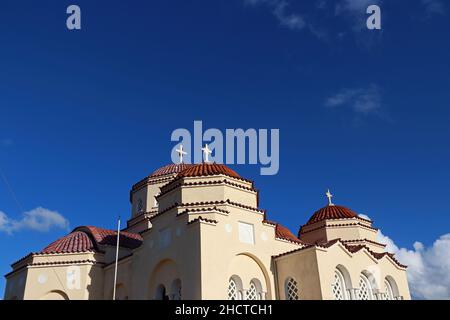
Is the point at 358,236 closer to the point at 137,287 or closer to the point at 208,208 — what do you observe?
the point at 208,208

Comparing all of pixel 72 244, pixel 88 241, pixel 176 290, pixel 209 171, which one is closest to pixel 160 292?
pixel 176 290

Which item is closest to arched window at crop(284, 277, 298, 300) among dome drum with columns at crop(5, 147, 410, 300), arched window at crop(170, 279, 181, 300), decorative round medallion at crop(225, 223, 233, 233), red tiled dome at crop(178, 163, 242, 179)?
dome drum with columns at crop(5, 147, 410, 300)

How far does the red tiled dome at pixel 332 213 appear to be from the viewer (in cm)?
2977

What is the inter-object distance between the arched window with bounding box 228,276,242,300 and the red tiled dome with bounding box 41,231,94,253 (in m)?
10.4

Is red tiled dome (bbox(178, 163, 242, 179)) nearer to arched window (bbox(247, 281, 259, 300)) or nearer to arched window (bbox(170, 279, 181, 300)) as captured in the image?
arched window (bbox(170, 279, 181, 300))

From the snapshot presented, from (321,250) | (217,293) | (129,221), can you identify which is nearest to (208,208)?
(217,293)

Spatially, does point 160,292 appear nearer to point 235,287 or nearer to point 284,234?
point 235,287

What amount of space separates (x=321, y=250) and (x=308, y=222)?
33.5 feet

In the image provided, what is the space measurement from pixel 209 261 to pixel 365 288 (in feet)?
29.3

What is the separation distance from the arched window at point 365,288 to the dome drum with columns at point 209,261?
0.18 ft

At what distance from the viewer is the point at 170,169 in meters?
33.6

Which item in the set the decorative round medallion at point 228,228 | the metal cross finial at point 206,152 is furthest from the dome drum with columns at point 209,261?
the metal cross finial at point 206,152

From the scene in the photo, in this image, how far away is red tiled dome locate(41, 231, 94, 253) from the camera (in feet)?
87.0
